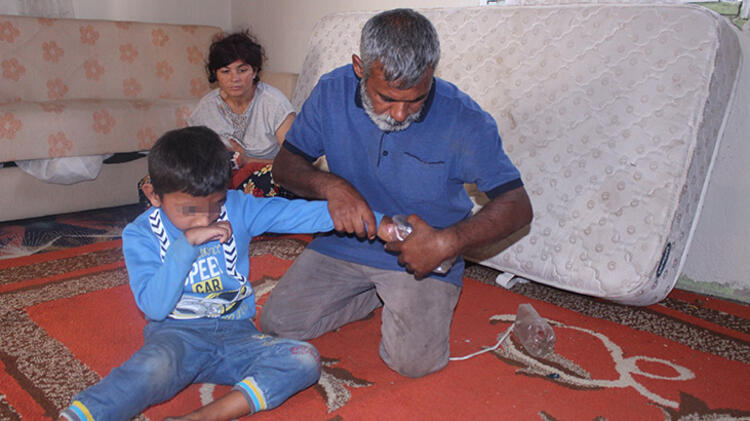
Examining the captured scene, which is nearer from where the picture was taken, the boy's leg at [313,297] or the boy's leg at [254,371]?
the boy's leg at [254,371]

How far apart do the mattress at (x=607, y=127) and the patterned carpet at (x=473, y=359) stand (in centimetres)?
17

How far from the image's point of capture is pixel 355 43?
8.32 ft

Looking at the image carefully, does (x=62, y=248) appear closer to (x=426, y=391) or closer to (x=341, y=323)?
(x=341, y=323)

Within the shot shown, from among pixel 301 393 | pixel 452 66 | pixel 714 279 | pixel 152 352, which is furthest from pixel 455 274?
pixel 714 279

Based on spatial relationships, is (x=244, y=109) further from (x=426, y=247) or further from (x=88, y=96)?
(x=426, y=247)

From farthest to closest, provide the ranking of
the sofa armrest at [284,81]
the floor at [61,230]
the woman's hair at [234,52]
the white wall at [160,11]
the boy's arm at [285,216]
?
the white wall at [160,11]
the sofa armrest at [284,81]
the woman's hair at [234,52]
the floor at [61,230]
the boy's arm at [285,216]

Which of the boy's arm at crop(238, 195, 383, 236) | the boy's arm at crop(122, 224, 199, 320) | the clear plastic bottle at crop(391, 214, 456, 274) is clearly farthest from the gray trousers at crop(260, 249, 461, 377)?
the boy's arm at crop(122, 224, 199, 320)

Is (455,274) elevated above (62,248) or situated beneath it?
elevated above

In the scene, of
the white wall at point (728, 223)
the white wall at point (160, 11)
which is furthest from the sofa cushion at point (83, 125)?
the white wall at point (728, 223)

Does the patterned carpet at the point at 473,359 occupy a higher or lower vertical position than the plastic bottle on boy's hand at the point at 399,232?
lower

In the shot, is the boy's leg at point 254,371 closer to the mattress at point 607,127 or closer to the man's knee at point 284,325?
the man's knee at point 284,325

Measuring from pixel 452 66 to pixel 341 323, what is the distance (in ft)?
3.64

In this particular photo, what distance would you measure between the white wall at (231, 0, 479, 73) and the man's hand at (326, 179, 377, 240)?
7.24 ft

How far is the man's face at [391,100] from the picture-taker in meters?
1.36
